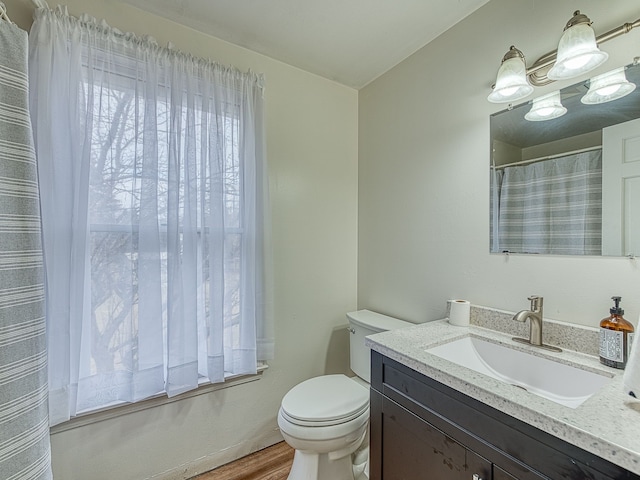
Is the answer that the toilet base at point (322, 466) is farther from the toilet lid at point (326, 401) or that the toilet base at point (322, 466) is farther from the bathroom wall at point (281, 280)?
the bathroom wall at point (281, 280)

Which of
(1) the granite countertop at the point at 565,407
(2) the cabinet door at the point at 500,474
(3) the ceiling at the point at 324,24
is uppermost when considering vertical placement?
(3) the ceiling at the point at 324,24

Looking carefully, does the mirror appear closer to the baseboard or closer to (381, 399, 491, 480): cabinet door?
(381, 399, 491, 480): cabinet door

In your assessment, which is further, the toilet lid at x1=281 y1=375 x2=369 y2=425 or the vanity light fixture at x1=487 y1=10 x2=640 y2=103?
the toilet lid at x1=281 y1=375 x2=369 y2=425

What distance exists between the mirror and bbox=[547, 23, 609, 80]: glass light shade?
9cm

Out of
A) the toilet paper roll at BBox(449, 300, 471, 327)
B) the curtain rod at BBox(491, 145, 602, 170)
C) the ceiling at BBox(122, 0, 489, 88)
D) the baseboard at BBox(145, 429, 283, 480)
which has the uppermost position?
the ceiling at BBox(122, 0, 489, 88)

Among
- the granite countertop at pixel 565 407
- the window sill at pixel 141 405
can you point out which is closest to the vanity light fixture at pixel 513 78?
the granite countertop at pixel 565 407

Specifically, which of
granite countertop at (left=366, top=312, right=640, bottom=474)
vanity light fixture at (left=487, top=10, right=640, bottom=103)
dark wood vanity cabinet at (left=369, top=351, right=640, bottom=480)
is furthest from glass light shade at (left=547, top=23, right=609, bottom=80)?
dark wood vanity cabinet at (left=369, top=351, right=640, bottom=480)

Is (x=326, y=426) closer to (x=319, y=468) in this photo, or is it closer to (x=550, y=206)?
(x=319, y=468)

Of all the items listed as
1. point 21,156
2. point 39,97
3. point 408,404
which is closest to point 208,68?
point 39,97

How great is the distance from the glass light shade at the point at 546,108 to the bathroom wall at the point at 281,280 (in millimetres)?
1089

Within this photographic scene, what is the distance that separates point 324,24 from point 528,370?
1772mm

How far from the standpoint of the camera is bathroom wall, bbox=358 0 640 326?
1039 mm

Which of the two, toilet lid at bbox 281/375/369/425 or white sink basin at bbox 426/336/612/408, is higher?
white sink basin at bbox 426/336/612/408

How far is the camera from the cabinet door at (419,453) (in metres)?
0.81
